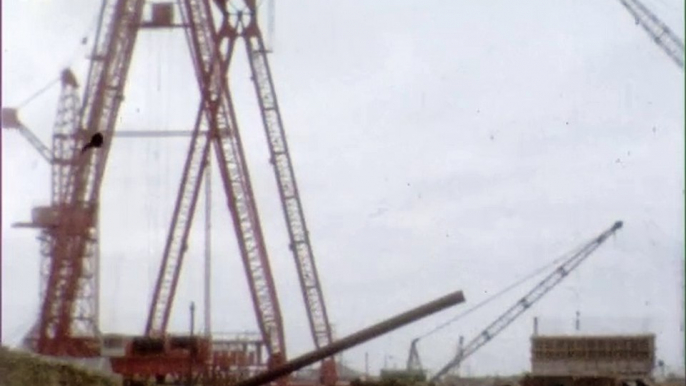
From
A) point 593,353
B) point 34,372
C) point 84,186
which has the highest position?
point 84,186

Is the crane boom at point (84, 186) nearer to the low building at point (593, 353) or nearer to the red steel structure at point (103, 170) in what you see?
the red steel structure at point (103, 170)

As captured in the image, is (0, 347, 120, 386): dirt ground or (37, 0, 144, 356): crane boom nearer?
(0, 347, 120, 386): dirt ground

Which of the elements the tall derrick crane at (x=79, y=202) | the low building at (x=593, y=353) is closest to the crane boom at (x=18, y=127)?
the tall derrick crane at (x=79, y=202)

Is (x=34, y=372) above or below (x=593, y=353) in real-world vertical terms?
below

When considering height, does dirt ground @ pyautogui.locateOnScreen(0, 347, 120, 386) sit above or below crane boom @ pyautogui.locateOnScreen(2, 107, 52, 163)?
below

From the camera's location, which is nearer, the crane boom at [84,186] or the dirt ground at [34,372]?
the dirt ground at [34,372]

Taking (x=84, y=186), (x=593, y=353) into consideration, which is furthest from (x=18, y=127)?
(x=593, y=353)

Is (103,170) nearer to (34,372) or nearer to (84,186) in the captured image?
(84,186)

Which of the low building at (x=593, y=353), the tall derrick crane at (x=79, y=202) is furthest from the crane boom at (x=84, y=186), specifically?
the low building at (x=593, y=353)

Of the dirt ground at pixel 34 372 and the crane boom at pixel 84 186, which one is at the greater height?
the crane boom at pixel 84 186

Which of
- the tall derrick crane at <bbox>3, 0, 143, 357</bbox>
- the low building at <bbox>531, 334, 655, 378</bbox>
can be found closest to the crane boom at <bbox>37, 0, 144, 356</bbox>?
the tall derrick crane at <bbox>3, 0, 143, 357</bbox>

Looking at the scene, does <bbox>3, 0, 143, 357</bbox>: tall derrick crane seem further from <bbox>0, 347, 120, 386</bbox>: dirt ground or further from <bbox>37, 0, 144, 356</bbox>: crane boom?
<bbox>0, 347, 120, 386</bbox>: dirt ground

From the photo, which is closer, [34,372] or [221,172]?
[34,372]

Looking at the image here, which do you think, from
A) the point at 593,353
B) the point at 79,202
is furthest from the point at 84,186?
the point at 593,353
